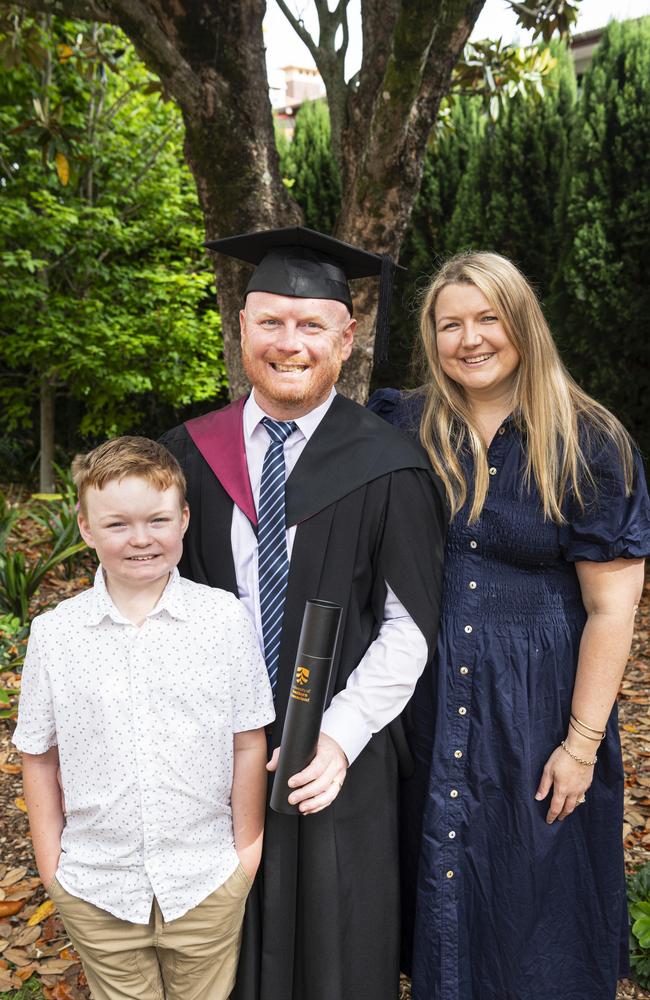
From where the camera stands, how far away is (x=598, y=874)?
202 cm

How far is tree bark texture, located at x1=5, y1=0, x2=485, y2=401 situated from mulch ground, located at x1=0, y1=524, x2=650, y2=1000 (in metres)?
2.00

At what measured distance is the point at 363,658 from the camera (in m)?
1.82

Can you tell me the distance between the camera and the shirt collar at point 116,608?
5.33 ft

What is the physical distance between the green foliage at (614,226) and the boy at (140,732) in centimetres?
441

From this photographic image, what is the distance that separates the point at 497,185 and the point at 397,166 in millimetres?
3495

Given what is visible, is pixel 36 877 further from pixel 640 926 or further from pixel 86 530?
pixel 640 926

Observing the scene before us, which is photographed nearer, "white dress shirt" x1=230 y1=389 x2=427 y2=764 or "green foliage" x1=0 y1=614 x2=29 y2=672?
"white dress shirt" x1=230 y1=389 x2=427 y2=764

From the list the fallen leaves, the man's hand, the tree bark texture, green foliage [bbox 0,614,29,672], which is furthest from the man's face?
green foliage [bbox 0,614,29,672]

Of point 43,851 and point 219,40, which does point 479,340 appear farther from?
point 219,40

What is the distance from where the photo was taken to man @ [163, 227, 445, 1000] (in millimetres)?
1787

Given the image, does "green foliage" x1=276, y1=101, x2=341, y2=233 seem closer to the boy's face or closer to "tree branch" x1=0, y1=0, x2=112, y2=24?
"tree branch" x1=0, y1=0, x2=112, y2=24

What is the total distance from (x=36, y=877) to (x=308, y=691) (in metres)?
2.07

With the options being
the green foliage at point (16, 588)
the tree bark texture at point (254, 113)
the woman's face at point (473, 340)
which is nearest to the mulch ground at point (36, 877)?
the green foliage at point (16, 588)

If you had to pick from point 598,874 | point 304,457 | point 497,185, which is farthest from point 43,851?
point 497,185
